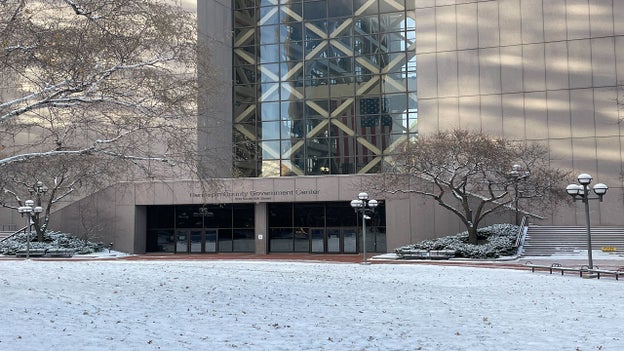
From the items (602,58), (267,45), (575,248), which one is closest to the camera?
(575,248)

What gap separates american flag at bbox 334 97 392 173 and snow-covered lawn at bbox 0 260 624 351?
29499mm

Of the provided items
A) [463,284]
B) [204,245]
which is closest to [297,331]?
[463,284]

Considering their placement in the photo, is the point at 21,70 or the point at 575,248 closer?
the point at 21,70

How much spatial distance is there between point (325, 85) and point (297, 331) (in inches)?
1612

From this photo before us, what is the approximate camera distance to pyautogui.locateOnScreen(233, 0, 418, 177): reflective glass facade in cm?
4872

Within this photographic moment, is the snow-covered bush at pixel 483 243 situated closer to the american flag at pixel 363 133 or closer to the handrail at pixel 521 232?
the handrail at pixel 521 232

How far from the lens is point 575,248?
122 ft

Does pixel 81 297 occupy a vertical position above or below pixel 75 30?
below

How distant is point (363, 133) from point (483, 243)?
15491 millimetres

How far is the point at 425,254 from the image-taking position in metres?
35.9

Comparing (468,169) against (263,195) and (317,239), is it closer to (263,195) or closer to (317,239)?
(317,239)

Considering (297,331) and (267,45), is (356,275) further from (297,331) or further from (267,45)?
(267,45)

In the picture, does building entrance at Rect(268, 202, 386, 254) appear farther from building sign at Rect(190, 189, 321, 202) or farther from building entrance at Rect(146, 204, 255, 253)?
building sign at Rect(190, 189, 321, 202)

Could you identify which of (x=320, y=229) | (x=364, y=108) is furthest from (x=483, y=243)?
(x=364, y=108)
